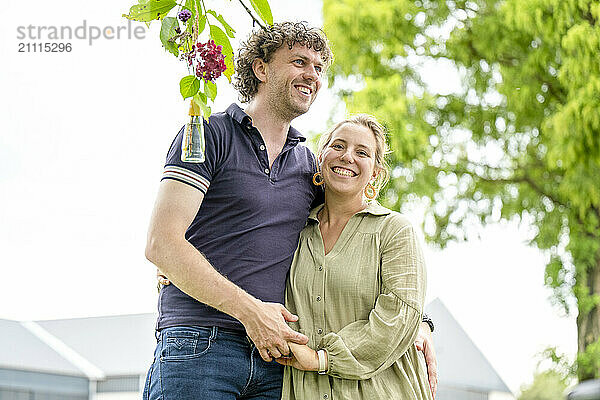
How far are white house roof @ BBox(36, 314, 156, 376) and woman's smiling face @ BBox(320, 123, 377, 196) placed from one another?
10.7ft

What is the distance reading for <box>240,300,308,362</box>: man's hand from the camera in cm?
159

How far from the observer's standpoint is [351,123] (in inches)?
73.9

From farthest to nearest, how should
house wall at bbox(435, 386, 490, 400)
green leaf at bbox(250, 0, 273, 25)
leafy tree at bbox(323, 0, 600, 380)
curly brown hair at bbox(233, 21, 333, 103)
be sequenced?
house wall at bbox(435, 386, 490, 400) → leafy tree at bbox(323, 0, 600, 380) → curly brown hair at bbox(233, 21, 333, 103) → green leaf at bbox(250, 0, 273, 25)

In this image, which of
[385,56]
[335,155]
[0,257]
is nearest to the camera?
[335,155]

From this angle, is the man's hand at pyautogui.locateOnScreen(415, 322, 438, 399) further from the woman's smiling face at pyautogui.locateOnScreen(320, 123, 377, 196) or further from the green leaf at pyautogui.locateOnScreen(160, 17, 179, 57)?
the green leaf at pyautogui.locateOnScreen(160, 17, 179, 57)

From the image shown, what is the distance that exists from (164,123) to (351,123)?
480cm

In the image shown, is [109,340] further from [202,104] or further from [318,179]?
[202,104]

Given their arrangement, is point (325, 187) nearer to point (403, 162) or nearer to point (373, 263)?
point (373, 263)

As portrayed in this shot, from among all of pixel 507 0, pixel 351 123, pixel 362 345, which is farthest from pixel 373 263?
pixel 507 0

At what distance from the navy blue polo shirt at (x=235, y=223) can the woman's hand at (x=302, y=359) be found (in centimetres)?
13

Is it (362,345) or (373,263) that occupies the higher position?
(373,263)

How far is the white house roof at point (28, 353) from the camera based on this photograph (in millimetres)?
4840

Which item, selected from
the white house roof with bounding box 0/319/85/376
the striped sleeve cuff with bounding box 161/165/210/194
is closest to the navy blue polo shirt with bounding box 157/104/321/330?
the striped sleeve cuff with bounding box 161/165/210/194

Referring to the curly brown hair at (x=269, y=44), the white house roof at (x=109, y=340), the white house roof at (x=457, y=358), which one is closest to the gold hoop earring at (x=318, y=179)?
the curly brown hair at (x=269, y=44)
